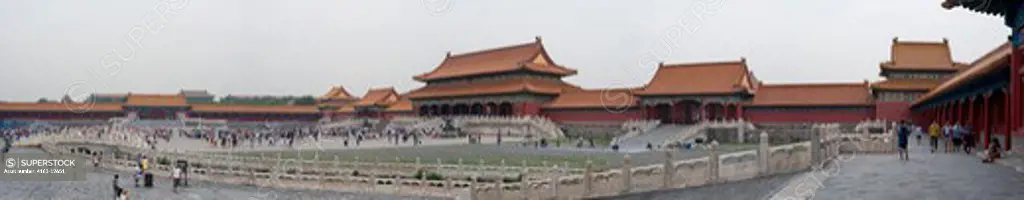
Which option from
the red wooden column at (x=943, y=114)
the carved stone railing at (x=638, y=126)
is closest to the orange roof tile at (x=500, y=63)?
the carved stone railing at (x=638, y=126)

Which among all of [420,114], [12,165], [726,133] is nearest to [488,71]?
[420,114]

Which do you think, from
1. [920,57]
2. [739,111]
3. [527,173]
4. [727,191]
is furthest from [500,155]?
[920,57]

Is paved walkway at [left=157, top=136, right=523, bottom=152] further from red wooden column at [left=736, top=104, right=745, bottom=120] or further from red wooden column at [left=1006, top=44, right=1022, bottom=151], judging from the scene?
red wooden column at [left=1006, top=44, right=1022, bottom=151]

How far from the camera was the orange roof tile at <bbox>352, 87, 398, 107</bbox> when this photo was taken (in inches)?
3413

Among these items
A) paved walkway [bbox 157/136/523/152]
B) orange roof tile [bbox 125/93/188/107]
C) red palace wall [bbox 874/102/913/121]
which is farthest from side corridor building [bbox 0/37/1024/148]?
orange roof tile [bbox 125/93/188/107]

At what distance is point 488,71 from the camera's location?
69375mm

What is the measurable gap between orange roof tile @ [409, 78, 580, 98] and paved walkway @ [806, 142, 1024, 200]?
44429 millimetres

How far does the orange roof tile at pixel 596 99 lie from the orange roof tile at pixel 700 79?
194 centimetres

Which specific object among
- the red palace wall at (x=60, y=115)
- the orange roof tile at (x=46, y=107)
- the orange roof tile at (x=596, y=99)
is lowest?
the red palace wall at (x=60, y=115)

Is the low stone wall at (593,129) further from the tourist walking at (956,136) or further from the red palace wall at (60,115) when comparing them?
the red palace wall at (60,115)

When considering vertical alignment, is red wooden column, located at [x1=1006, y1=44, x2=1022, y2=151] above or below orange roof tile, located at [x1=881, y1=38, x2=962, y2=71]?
below

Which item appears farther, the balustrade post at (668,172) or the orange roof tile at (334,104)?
the orange roof tile at (334,104)

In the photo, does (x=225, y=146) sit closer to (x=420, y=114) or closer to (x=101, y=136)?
(x=101, y=136)

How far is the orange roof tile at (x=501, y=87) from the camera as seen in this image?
64625 mm
